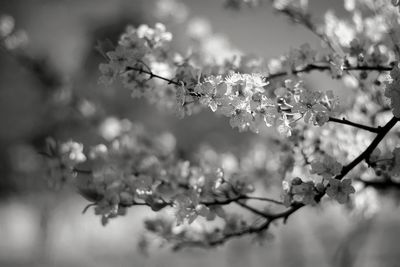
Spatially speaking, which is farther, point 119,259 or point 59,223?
point 119,259

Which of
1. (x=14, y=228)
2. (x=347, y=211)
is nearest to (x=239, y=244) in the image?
(x=347, y=211)

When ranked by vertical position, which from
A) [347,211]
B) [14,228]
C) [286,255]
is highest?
[14,228]

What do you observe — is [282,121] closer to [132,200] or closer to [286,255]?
[132,200]

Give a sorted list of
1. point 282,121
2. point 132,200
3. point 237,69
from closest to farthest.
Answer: point 282,121 < point 132,200 < point 237,69

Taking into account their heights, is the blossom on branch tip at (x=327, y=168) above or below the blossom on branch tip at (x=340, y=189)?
above

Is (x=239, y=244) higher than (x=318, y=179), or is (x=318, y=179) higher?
(x=239, y=244)

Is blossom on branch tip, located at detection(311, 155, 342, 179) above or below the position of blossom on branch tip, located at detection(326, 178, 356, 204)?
above

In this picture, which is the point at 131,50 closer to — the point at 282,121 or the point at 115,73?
the point at 115,73

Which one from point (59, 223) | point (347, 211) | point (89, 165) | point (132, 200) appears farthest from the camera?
point (59, 223)

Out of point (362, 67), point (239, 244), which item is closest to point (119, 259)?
point (239, 244)
